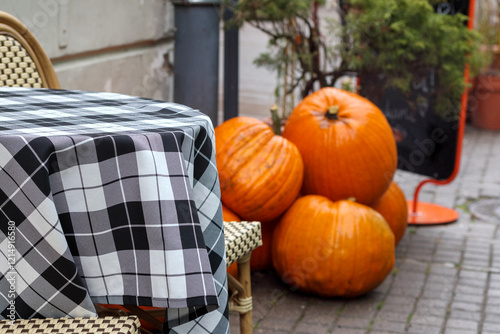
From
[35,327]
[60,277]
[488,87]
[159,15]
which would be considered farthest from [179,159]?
[488,87]

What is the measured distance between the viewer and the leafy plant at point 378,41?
12.7 feet

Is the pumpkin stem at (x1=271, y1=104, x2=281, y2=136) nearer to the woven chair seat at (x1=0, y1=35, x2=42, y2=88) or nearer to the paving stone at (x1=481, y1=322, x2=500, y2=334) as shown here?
the woven chair seat at (x1=0, y1=35, x2=42, y2=88)

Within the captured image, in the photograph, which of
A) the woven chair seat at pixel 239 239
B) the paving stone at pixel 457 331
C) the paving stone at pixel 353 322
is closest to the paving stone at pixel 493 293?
the paving stone at pixel 457 331

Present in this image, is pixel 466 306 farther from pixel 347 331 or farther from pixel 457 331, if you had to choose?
pixel 347 331

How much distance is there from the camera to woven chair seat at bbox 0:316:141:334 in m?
1.67

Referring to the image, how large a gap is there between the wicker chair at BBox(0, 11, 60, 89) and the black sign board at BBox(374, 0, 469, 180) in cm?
219

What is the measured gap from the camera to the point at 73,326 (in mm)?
1695

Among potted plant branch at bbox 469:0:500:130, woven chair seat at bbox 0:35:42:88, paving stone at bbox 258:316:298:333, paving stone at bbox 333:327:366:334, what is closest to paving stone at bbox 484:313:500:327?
paving stone at bbox 333:327:366:334

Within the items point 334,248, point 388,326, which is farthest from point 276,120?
point 388,326

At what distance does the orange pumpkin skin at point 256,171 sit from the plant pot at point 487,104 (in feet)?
15.5

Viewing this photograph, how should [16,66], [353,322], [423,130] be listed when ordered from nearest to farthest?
[16,66] → [353,322] → [423,130]

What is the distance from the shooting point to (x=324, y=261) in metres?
3.35

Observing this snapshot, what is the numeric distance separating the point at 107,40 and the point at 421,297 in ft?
7.31

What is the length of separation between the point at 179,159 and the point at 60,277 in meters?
0.41
